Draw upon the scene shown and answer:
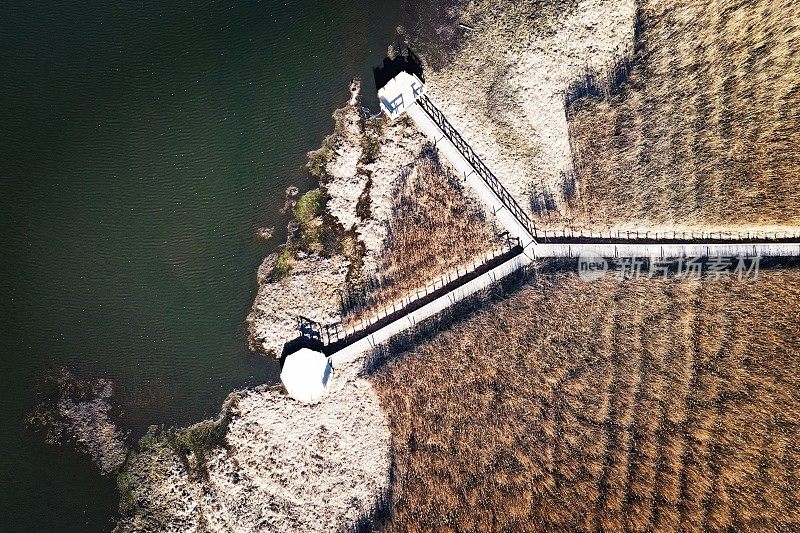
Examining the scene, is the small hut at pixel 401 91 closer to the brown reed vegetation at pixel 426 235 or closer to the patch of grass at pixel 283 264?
the brown reed vegetation at pixel 426 235

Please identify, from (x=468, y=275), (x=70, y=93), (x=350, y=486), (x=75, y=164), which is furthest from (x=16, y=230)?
(x=468, y=275)

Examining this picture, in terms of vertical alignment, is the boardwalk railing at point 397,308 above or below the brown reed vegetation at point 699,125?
below

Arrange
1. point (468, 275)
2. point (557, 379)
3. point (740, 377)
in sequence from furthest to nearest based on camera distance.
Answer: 1. point (468, 275)
2. point (557, 379)
3. point (740, 377)

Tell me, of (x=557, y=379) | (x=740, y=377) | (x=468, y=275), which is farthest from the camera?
(x=468, y=275)

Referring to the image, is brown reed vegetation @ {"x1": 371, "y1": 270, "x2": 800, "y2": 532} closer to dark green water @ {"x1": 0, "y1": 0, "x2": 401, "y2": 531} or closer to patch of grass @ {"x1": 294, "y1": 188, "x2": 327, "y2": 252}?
patch of grass @ {"x1": 294, "y1": 188, "x2": 327, "y2": 252}

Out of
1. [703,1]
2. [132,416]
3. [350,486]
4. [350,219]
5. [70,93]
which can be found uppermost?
[70,93]

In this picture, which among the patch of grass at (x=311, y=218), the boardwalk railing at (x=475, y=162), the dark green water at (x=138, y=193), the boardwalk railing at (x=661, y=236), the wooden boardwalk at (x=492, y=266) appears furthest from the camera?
the dark green water at (x=138, y=193)

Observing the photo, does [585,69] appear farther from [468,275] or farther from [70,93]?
[70,93]

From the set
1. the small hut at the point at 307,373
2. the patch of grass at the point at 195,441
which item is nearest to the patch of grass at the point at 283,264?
the small hut at the point at 307,373
